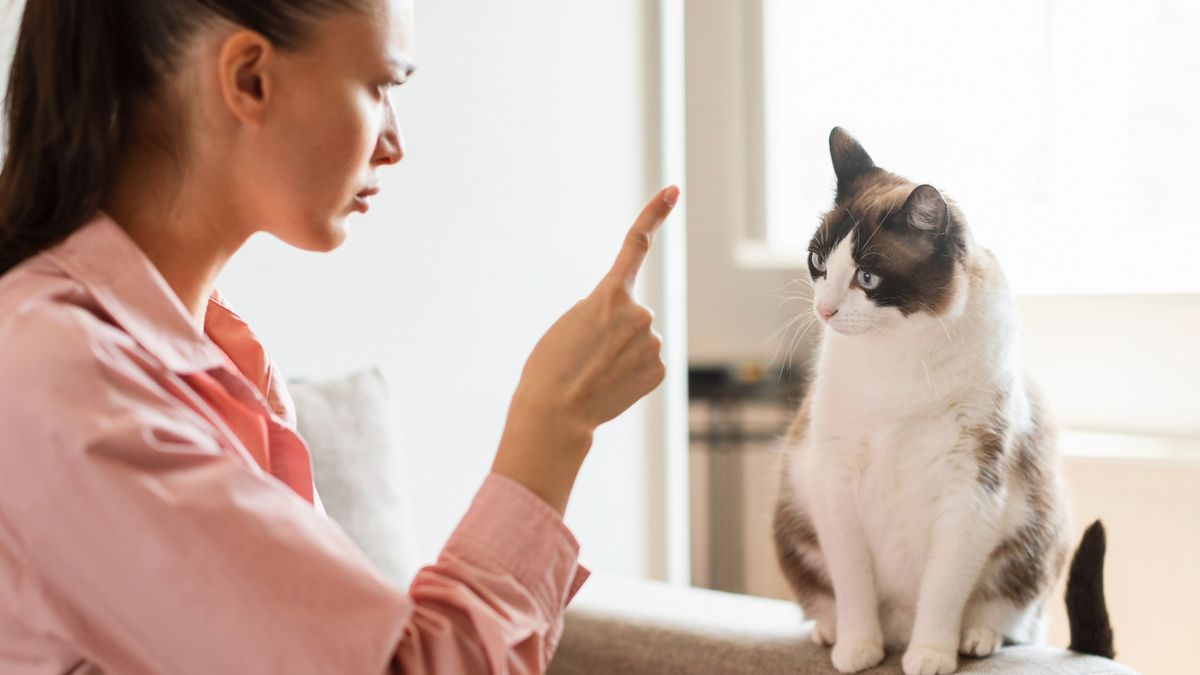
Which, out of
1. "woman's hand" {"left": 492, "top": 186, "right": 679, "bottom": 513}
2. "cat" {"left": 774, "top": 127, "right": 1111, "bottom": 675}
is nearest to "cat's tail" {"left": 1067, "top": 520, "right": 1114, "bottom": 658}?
"cat" {"left": 774, "top": 127, "right": 1111, "bottom": 675}

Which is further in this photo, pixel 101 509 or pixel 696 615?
pixel 696 615

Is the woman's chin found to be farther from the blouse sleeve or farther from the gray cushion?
the gray cushion

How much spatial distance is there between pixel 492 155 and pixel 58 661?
1412mm

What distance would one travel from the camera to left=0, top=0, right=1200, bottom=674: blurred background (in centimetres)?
179

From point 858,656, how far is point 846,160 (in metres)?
0.48

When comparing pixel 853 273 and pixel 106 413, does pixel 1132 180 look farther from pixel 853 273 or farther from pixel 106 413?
pixel 106 413

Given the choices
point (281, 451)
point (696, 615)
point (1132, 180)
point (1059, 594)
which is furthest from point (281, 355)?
point (1132, 180)

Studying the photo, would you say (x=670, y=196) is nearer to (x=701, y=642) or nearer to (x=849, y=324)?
(x=849, y=324)

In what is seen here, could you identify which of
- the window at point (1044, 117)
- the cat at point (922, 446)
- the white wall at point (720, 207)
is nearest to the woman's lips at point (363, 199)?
the cat at point (922, 446)

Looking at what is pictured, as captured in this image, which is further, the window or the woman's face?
the window

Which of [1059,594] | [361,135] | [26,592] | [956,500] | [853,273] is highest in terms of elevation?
[361,135]

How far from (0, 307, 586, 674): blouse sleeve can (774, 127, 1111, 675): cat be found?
54 cm

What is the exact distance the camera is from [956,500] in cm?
105

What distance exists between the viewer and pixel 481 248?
1.96m
